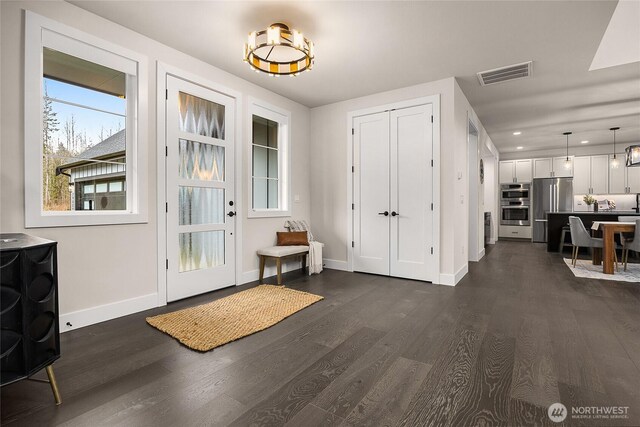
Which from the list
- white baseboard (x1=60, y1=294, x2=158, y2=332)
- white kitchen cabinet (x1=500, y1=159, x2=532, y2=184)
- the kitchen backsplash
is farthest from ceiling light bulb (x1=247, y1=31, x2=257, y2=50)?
the kitchen backsplash

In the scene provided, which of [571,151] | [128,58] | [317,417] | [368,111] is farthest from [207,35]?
[571,151]

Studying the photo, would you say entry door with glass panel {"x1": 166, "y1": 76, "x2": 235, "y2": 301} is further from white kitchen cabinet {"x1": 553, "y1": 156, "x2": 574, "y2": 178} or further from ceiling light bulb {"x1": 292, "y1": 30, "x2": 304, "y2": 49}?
white kitchen cabinet {"x1": 553, "y1": 156, "x2": 574, "y2": 178}

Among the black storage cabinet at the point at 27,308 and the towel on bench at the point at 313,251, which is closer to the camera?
the black storage cabinet at the point at 27,308

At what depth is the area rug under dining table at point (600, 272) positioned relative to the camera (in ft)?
14.3

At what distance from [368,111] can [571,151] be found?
7.54 m

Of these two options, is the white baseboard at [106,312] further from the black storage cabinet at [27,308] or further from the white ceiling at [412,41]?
the white ceiling at [412,41]

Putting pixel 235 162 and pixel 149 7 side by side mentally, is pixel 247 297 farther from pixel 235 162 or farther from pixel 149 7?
pixel 149 7

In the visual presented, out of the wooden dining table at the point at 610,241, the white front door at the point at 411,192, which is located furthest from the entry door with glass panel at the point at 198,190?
the wooden dining table at the point at 610,241

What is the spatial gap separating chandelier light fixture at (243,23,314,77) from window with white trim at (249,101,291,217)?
3.26 feet

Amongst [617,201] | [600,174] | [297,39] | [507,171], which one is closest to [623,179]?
[600,174]

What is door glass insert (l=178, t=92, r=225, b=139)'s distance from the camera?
11.2ft

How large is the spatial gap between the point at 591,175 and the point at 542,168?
1.12 metres

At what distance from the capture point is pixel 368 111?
468cm

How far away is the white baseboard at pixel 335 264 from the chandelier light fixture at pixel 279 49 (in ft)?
9.66
